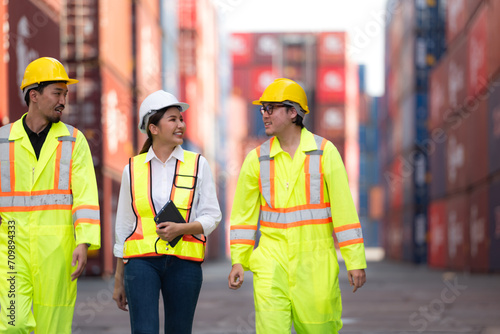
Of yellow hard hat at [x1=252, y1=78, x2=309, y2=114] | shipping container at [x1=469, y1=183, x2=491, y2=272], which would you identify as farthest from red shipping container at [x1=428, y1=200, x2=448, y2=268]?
yellow hard hat at [x1=252, y1=78, x2=309, y2=114]

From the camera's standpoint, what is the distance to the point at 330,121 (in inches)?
1902

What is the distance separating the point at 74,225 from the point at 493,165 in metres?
18.0

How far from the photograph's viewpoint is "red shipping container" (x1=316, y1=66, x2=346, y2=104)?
48344mm

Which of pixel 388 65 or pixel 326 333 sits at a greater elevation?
pixel 388 65

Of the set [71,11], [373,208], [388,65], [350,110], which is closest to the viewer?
[71,11]

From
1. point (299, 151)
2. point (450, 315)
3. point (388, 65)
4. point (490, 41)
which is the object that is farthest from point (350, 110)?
point (299, 151)

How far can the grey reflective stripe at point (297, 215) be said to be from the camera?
4.71 m

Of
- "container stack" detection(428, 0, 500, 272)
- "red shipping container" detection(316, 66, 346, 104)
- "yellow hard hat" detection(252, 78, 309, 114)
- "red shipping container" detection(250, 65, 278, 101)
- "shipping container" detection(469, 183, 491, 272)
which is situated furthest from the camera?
"red shipping container" detection(250, 65, 278, 101)

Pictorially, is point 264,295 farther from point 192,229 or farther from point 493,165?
point 493,165

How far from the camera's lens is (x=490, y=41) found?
21234 mm

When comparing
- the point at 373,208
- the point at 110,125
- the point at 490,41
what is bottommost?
the point at 373,208

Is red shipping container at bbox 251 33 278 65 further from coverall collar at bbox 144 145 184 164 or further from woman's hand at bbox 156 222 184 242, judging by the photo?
woman's hand at bbox 156 222 184 242

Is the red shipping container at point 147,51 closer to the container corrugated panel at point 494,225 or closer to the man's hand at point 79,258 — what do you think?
the container corrugated panel at point 494,225

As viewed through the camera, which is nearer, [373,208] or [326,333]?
[326,333]
